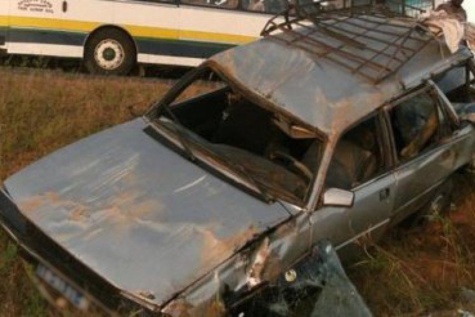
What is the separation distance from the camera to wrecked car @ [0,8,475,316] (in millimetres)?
A: 4426

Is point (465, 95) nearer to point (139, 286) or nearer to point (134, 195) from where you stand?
point (134, 195)

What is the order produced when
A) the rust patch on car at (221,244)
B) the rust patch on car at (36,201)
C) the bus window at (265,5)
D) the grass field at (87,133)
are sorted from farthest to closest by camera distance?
the bus window at (265,5), the grass field at (87,133), the rust patch on car at (36,201), the rust patch on car at (221,244)

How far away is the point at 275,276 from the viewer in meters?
4.62

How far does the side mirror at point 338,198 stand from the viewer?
498 cm

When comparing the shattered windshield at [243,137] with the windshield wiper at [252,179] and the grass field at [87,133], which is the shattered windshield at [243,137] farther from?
the grass field at [87,133]

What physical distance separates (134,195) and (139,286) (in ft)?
2.91

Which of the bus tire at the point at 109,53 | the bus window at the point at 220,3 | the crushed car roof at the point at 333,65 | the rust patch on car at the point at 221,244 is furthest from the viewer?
the bus window at the point at 220,3

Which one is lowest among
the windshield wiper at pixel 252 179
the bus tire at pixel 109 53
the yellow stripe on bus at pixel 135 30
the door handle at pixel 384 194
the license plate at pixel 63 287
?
the bus tire at pixel 109 53

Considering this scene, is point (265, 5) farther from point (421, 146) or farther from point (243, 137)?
point (243, 137)

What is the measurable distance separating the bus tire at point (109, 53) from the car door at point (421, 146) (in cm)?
609

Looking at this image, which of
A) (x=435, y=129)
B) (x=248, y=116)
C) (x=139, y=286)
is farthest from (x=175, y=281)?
(x=435, y=129)

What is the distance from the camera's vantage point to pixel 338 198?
4992 mm

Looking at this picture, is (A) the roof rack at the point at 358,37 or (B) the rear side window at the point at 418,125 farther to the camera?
(B) the rear side window at the point at 418,125

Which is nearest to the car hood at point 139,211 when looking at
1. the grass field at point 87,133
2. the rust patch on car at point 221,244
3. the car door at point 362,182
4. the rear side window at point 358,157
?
the rust patch on car at point 221,244
